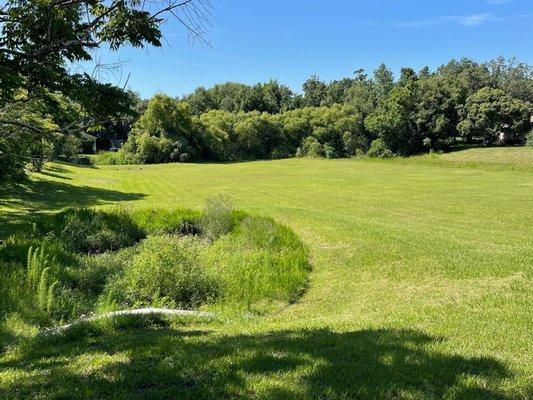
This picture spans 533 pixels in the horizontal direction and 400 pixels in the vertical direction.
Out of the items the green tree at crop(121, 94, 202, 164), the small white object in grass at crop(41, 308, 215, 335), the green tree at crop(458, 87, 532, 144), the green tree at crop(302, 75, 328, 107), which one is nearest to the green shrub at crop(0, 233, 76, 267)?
the small white object in grass at crop(41, 308, 215, 335)

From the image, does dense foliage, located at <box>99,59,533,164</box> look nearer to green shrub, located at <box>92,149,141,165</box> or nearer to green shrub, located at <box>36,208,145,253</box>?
green shrub, located at <box>92,149,141,165</box>

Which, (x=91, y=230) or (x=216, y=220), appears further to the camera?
(x=216, y=220)

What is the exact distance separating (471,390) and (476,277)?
5488mm

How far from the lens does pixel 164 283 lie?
9141 mm

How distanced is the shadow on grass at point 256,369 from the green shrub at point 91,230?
26.6 feet

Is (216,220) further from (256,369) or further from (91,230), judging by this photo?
(256,369)

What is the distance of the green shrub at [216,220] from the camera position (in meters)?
14.8

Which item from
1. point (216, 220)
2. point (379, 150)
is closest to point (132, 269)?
point (216, 220)

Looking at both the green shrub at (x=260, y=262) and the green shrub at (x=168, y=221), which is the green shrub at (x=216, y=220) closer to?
the green shrub at (x=260, y=262)

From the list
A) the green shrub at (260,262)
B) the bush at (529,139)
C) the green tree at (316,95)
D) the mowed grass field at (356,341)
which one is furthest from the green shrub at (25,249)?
the green tree at (316,95)

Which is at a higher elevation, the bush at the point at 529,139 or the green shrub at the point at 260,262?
the bush at the point at 529,139

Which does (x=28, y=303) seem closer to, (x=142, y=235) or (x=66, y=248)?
(x=66, y=248)

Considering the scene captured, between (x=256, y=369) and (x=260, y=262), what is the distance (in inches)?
278

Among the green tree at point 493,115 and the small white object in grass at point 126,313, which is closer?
the small white object in grass at point 126,313
